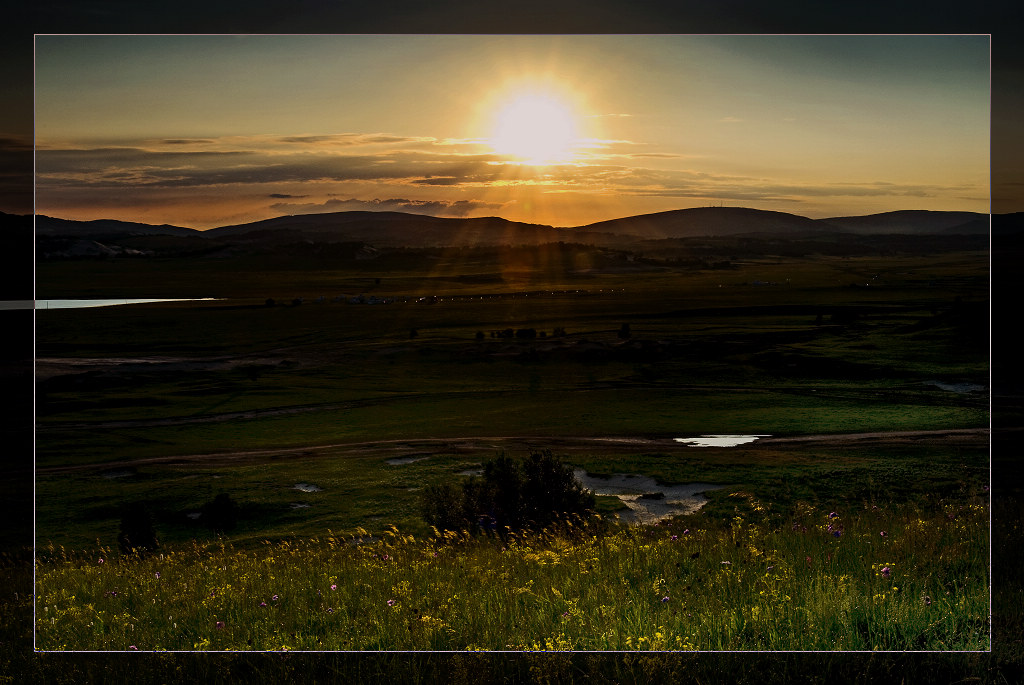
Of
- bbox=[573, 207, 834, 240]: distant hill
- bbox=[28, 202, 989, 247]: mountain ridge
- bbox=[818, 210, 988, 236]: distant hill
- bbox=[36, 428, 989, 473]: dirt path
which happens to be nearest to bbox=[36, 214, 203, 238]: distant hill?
bbox=[28, 202, 989, 247]: mountain ridge

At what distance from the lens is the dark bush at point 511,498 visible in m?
9.22

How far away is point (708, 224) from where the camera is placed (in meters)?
10.2

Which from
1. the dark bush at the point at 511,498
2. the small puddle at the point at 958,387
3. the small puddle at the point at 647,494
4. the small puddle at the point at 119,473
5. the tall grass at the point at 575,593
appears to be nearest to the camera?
the tall grass at the point at 575,593

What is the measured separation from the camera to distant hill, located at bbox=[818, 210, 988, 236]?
33.1ft

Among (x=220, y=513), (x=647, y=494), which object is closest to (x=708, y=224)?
(x=647, y=494)

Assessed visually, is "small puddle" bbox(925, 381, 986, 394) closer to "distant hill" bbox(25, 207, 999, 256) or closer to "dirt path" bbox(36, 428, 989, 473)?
"dirt path" bbox(36, 428, 989, 473)

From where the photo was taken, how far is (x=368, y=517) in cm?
966

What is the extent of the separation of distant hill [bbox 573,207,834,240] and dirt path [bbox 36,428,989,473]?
2.44m

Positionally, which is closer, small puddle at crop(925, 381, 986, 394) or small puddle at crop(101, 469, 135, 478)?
small puddle at crop(101, 469, 135, 478)

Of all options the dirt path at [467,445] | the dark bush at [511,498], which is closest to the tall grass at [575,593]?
the dark bush at [511,498]

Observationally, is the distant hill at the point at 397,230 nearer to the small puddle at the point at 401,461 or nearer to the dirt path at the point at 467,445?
the dirt path at the point at 467,445

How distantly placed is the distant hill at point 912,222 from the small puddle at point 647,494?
3.46 meters

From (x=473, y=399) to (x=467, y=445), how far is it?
1.92ft

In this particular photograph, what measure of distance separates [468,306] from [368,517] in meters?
2.65
